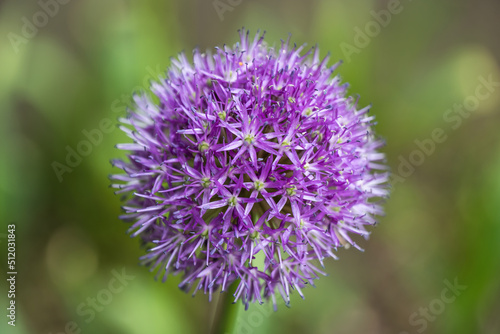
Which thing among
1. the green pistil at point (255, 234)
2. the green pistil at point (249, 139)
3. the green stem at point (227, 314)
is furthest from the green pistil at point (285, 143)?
the green stem at point (227, 314)

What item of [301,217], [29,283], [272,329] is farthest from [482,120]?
[29,283]

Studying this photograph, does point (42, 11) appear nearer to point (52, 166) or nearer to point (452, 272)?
point (52, 166)

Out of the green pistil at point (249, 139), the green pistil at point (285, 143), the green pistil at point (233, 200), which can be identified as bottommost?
the green pistil at point (233, 200)

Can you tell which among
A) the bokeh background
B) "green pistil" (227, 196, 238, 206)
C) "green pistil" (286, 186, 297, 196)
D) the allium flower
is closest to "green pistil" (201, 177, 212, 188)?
the allium flower

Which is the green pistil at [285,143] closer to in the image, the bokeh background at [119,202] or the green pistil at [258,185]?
the green pistil at [258,185]

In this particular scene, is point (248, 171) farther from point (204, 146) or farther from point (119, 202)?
point (119, 202)

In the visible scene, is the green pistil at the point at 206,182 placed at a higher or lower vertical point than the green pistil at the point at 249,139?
lower
